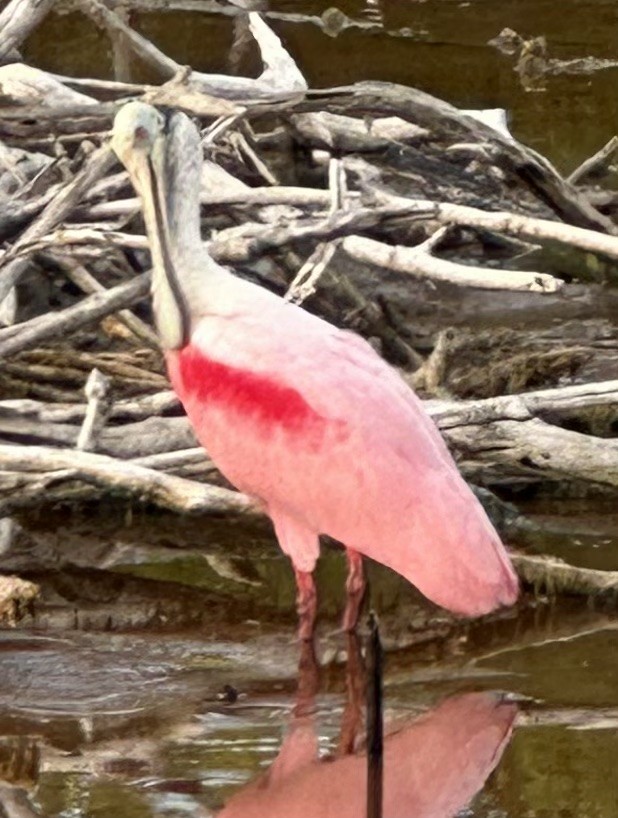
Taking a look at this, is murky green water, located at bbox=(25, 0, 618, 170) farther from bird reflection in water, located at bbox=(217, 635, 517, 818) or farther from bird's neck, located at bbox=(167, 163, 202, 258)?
bird reflection in water, located at bbox=(217, 635, 517, 818)

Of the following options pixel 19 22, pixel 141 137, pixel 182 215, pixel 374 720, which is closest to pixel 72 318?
pixel 182 215

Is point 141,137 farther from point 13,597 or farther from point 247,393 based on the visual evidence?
point 13,597

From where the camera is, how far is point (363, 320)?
8.84m

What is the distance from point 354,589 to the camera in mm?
6691

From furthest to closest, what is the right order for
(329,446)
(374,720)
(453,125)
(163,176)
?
(453,125) < (163,176) < (329,446) < (374,720)

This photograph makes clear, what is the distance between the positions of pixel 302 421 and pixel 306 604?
0.59 m

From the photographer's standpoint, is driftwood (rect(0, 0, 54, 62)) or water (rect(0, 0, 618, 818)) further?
driftwood (rect(0, 0, 54, 62))

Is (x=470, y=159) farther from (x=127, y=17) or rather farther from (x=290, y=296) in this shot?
(x=127, y=17)

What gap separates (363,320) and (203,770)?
3.50 meters

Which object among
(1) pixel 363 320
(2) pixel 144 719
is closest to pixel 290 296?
(1) pixel 363 320

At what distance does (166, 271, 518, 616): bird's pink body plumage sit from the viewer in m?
6.17

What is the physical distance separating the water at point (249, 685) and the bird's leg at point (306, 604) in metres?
0.07

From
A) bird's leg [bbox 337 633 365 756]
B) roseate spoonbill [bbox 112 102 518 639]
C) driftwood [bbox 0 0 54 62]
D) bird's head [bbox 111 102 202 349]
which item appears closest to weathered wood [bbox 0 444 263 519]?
roseate spoonbill [bbox 112 102 518 639]

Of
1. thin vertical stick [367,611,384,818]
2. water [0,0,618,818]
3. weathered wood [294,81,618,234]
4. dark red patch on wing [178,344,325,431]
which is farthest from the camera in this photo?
weathered wood [294,81,618,234]
